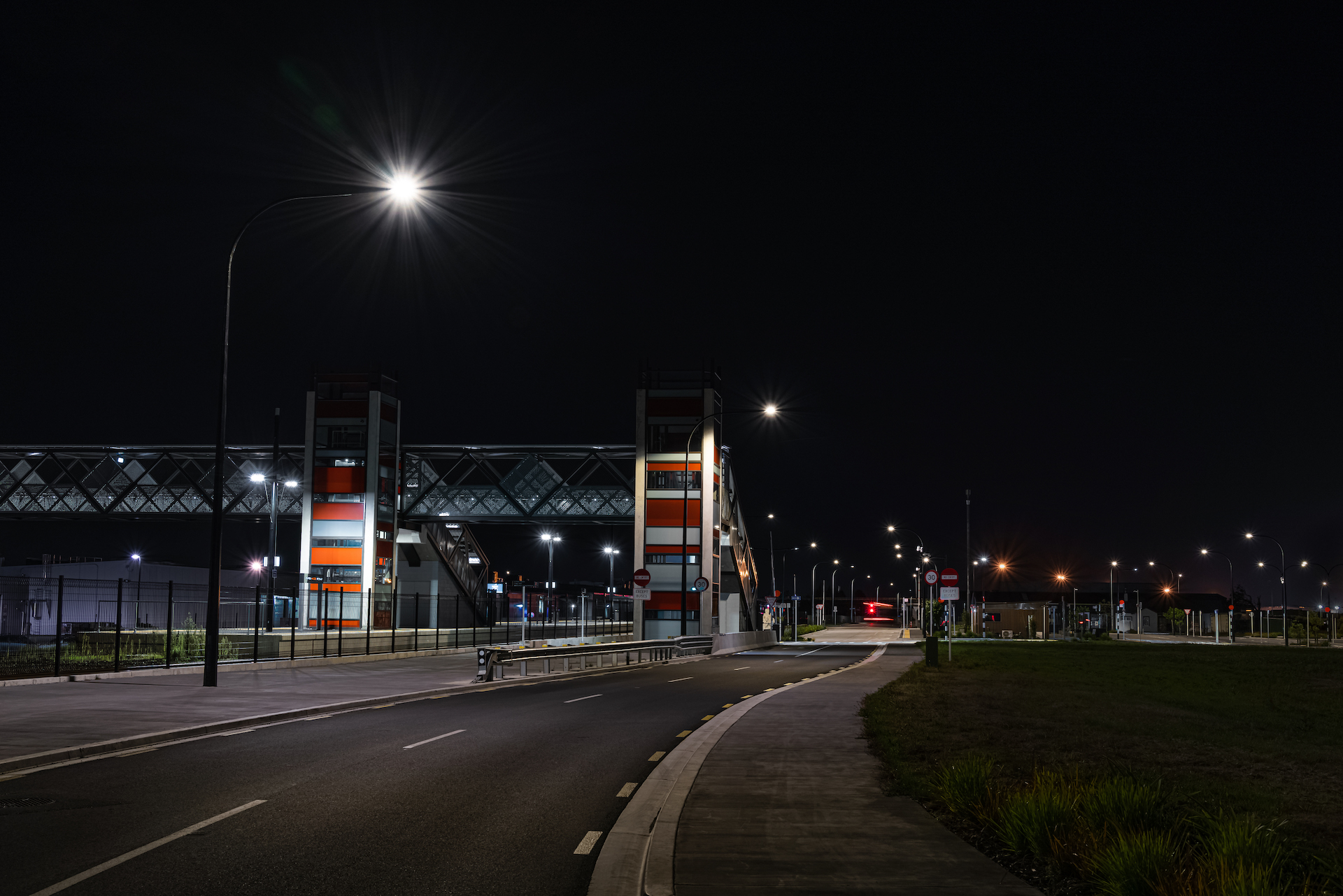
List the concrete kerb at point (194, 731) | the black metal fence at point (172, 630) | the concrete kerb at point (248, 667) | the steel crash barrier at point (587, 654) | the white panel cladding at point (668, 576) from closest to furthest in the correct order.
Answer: the concrete kerb at point (194, 731) → the concrete kerb at point (248, 667) → the black metal fence at point (172, 630) → the steel crash barrier at point (587, 654) → the white panel cladding at point (668, 576)

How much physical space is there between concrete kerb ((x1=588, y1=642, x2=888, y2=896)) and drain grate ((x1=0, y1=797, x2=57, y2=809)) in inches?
206

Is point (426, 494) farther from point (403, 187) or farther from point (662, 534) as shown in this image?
point (403, 187)

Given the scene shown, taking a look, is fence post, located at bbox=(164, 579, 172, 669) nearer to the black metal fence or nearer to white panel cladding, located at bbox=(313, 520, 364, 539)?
the black metal fence

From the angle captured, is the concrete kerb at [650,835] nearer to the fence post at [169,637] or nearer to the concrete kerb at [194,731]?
the concrete kerb at [194,731]

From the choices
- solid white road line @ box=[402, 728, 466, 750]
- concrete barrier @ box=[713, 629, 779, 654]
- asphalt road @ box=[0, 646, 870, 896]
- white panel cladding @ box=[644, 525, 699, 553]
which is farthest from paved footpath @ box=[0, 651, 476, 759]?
white panel cladding @ box=[644, 525, 699, 553]

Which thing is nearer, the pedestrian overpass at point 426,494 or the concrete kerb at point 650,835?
the concrete kerb at point 650,835

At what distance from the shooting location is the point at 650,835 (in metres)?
8.52

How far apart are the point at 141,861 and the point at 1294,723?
19.8 metres

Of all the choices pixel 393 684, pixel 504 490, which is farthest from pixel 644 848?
pixel 504 490

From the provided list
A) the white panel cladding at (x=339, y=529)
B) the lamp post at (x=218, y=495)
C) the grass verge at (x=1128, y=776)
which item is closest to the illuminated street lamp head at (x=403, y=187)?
the lamp post at (x=218, y=495)

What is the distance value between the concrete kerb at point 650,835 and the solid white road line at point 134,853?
131 inches

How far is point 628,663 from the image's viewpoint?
134 feet

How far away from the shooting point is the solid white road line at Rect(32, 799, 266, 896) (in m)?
7.11

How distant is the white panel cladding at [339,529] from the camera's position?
231 feet
